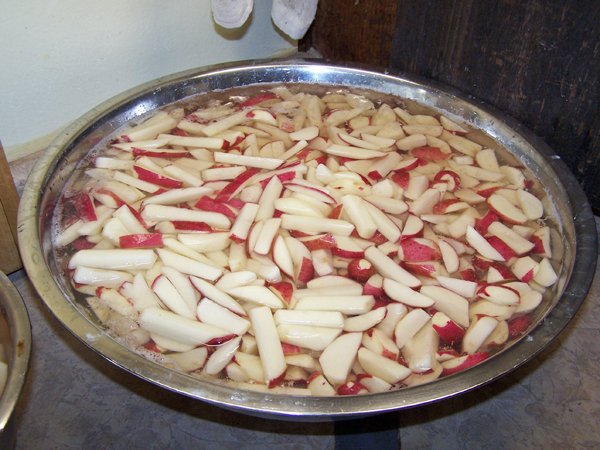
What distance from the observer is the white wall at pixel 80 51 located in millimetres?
1169

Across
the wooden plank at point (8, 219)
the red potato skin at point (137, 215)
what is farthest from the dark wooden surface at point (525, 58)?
the wooden plank at point (8, 219)

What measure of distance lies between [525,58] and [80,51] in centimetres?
86

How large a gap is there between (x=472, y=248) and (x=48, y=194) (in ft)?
1.87

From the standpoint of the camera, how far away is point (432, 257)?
78cm

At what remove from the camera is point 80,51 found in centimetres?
125

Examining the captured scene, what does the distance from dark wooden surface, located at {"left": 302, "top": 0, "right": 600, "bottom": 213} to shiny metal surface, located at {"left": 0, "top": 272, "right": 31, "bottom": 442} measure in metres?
0.84

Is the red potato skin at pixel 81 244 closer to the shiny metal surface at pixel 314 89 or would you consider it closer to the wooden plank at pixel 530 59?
the shiny metal surface at pixel 314 89

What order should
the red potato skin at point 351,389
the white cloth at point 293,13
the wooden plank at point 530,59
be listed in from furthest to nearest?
the white cloth at point 293,13, the wooden plank at point 530,59, the red potato skin at point 351,389

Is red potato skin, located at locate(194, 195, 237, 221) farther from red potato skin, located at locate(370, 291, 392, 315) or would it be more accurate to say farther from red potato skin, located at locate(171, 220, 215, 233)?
A: red potato skin, located at locate(370, 291, 392, 315)

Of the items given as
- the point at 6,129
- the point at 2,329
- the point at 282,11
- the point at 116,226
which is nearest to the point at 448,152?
the point at 282,11

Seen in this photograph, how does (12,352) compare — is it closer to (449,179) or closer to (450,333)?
(450,333)

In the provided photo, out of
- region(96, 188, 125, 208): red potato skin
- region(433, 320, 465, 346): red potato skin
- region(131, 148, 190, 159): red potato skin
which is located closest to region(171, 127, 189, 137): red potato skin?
region(131, 148, 190, 159): red potato skin

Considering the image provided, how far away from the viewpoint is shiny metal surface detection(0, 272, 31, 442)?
0.54m

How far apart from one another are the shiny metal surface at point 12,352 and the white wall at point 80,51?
0.69m
